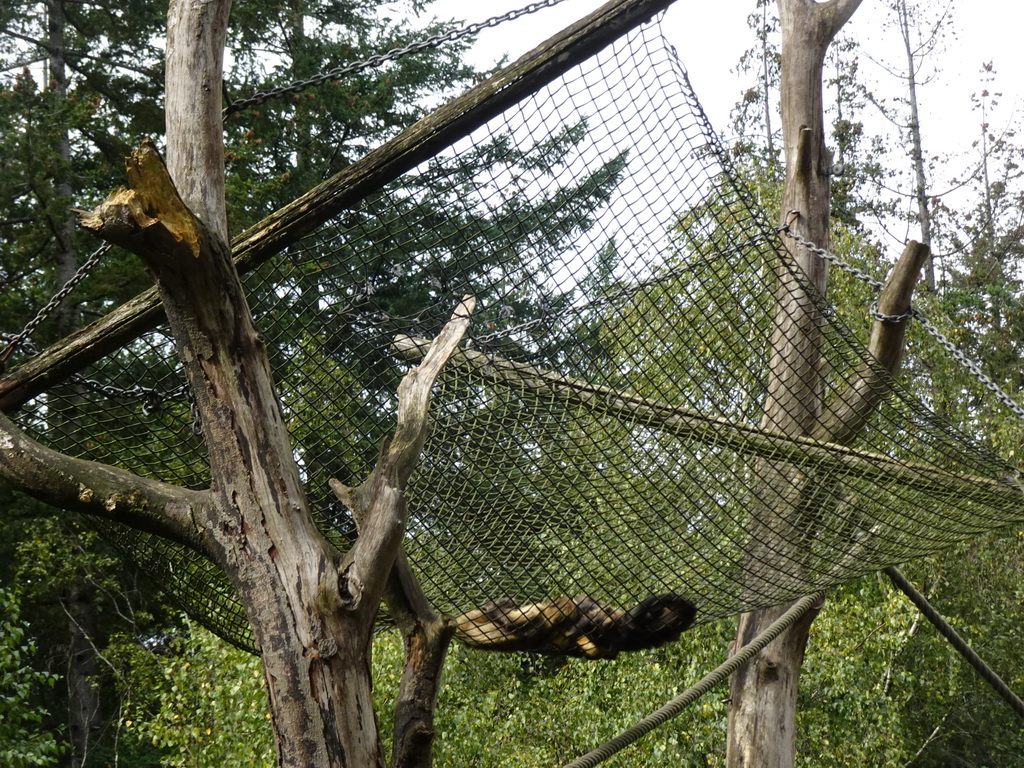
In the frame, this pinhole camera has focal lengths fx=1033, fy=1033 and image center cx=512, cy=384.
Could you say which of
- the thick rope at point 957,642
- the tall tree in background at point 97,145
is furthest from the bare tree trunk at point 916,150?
the thick rope at point 957,642

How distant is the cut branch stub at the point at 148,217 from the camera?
124 centimetres

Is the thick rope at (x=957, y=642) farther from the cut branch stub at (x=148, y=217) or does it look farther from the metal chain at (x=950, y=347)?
the cut branch stub at (x=148, y=217)

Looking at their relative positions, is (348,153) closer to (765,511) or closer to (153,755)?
(153,755)

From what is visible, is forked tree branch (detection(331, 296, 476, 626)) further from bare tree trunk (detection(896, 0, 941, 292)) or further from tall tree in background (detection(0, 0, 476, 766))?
bare tree trunk (detection(896, 0, 941, 292))

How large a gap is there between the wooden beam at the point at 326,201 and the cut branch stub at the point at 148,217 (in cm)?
20

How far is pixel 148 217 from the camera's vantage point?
1263 mm

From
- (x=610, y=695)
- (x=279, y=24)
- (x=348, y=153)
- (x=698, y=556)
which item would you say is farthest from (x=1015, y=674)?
(x=279, y=24)

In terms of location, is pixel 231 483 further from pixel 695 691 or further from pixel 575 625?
pixel 695 691

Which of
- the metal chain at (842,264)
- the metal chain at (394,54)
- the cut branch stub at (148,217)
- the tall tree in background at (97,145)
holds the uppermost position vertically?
the tall tree in background at (97,145)

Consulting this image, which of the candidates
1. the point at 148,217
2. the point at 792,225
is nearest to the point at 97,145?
the point at 792,225

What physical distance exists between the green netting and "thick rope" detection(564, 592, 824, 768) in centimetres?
17

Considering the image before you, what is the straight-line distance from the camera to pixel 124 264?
7297mm

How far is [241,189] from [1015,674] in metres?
7.07

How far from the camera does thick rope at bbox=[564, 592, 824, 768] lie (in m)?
1.96
